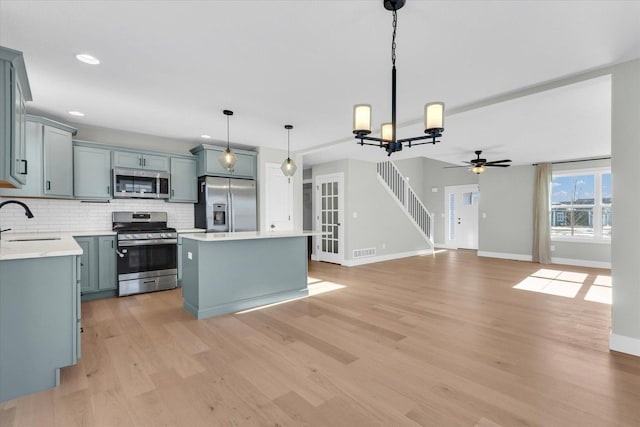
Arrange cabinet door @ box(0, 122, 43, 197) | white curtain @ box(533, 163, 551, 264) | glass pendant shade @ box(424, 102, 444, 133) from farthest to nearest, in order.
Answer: white curtain @ box(533, 163, 551, 264)
cabinet door @ box(0, 122, 43, 197)
glass pendant shade @ box(424, 102, 444, 133)

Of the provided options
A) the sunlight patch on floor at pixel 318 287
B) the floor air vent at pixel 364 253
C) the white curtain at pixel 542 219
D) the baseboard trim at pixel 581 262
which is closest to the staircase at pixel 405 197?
the floor air vent at pixel 364 253

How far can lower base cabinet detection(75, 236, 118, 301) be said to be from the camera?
4.18 metres

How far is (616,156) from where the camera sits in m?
2.69

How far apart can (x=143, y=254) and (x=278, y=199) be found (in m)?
2.61

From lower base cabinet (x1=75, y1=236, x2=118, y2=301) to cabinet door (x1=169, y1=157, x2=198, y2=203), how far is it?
124cm

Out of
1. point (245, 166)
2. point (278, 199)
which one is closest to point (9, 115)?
point (245, 166)

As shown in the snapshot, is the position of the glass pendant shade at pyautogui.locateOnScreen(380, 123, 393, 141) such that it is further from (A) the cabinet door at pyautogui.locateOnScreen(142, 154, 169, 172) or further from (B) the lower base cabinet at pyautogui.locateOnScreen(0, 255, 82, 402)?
(A) the cabinet door at pyautogui.locateOnScreen(142, 154, 169, 172)

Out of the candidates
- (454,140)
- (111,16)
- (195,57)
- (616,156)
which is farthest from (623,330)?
(111,16)

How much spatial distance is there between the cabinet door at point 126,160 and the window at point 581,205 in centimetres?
919

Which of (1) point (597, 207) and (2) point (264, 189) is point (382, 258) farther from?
(1) point (597, 207)

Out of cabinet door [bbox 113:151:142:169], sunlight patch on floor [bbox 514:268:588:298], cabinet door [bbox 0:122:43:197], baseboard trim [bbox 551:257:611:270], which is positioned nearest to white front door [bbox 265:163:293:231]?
cabinet door [bbox 113:151:142:169]

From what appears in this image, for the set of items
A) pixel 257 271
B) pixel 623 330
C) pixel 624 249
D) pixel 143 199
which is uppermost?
pixel 143 199

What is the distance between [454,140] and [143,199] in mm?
5518

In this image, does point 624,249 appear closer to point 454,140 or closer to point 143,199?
point 454,140
